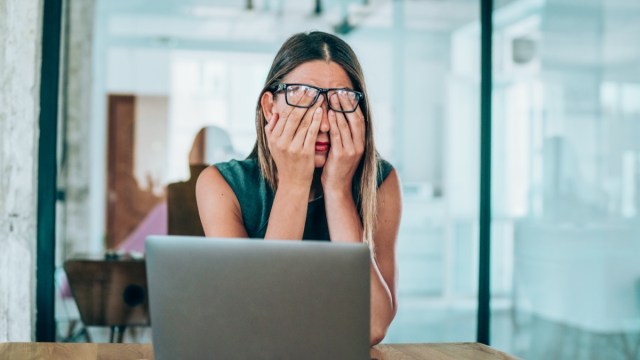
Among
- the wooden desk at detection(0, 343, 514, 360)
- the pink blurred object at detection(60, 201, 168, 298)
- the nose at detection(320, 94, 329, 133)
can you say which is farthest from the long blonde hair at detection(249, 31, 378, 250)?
the pink blurred object at detection(60, 201, 168, 298)

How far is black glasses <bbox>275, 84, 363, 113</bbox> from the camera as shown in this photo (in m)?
1.67

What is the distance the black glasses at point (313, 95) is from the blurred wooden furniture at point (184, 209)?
1201 millimetres

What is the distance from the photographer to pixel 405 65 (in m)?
5.41

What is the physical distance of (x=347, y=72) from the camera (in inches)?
69.2

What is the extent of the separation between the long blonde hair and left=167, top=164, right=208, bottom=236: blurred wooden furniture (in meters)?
1.09

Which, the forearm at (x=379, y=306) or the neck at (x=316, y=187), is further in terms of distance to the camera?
the neck at (x=316, y=187)

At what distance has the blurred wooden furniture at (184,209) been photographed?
9.32 ft

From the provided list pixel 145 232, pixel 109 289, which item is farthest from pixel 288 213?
pixel 145 232

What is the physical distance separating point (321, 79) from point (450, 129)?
349 cm

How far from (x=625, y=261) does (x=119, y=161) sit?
436 centimetres

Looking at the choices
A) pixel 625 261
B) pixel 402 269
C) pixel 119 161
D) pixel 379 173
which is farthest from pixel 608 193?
pixel 119 161

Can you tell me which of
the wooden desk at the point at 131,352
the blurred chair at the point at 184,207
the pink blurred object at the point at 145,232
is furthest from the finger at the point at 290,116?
the pink blurred object at the point at 145,232

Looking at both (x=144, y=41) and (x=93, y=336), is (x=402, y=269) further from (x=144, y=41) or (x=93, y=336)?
(x=144, y=41)

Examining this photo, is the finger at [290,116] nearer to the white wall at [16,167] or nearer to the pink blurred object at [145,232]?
the white wall at [16,167]
